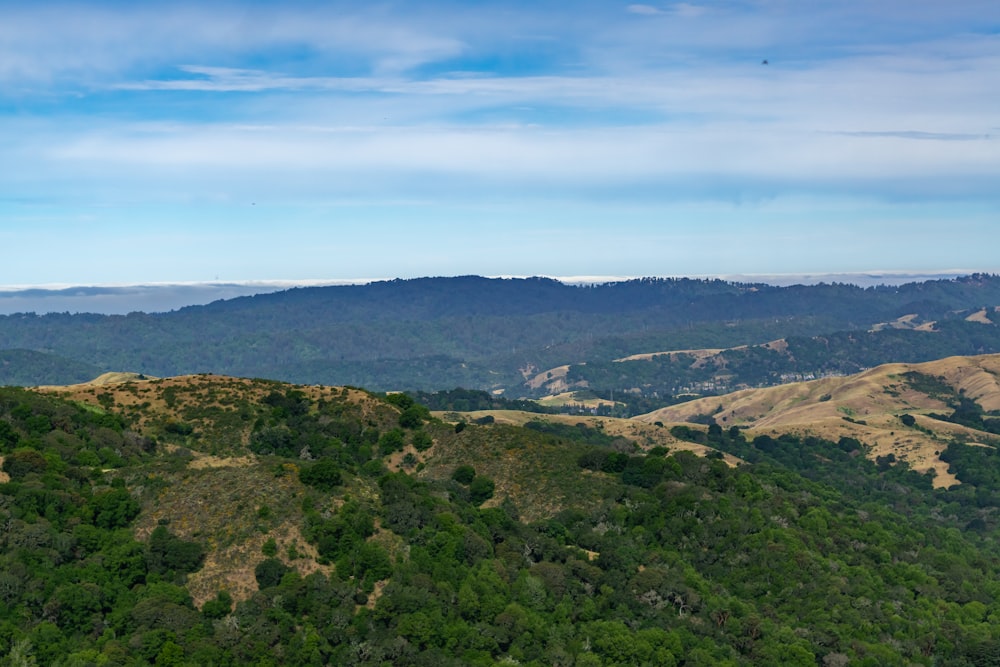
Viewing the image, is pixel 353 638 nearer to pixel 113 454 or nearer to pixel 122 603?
pixel 122 603

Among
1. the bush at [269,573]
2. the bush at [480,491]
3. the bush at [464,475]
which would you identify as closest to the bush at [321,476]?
the bush at [269,573]

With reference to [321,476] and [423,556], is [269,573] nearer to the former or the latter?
[423,556]

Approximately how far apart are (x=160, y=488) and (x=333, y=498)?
1842 cm

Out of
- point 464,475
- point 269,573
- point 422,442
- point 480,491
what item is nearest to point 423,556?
point 269,573

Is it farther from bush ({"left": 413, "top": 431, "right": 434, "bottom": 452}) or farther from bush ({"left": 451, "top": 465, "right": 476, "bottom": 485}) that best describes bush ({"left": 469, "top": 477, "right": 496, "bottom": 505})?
bush ({"left": 413, "top": 431, "right": 434, "bottom": 452})

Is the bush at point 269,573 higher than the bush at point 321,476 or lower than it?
lower

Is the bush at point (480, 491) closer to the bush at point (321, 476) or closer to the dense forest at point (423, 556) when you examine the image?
the dense forest at point (423, 556)

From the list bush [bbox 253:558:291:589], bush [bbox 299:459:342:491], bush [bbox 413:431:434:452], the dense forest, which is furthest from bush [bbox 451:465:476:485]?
bush [bbox 253:558:291:589]

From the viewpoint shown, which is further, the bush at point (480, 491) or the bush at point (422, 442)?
the bush at point (422, 442)

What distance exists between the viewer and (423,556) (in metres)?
98.6

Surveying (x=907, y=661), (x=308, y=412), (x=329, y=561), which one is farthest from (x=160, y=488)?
(x=907, y=661)

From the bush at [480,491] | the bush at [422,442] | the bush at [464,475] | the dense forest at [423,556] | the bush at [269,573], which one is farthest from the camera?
the bush at [422,442]

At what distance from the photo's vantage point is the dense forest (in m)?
86.8

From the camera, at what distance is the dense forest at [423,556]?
86.8 m
